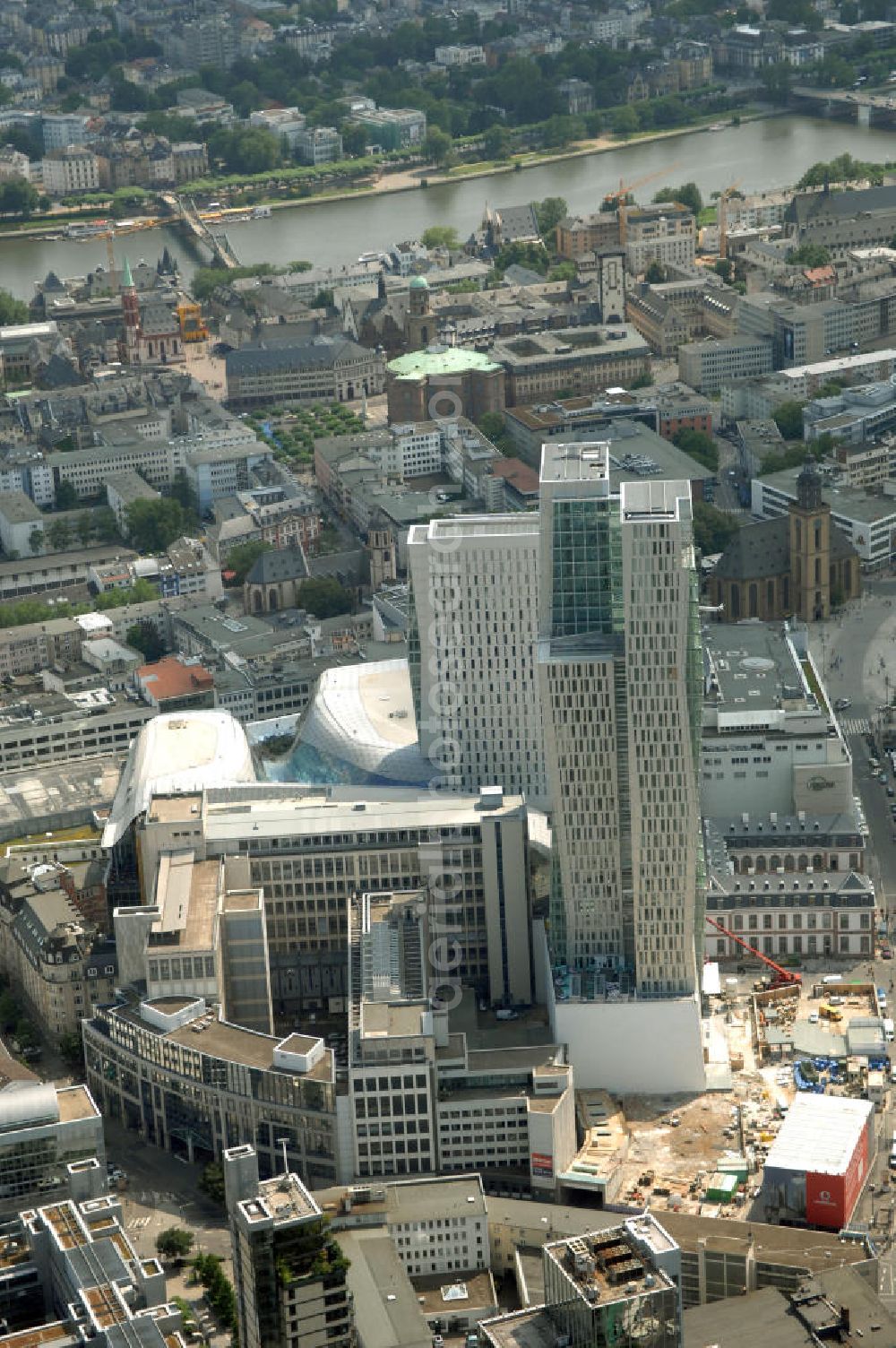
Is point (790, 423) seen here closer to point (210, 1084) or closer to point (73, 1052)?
point (73, 1052)

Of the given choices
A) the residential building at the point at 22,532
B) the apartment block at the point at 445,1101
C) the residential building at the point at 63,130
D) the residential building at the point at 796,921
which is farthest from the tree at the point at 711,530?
the residential building at the point at 63,130

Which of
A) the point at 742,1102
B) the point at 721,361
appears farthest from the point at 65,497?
the point at 742,1102

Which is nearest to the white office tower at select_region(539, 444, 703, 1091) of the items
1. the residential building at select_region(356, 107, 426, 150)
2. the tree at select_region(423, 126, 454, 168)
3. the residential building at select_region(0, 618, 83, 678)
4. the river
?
the residential building at select_region(0, 618, 83, 678)

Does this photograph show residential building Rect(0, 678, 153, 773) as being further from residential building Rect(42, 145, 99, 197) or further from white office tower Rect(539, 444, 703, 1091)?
residential building Rect(42, 145, 99, 197)

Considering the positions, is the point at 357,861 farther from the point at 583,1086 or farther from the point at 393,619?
the point at 393,619

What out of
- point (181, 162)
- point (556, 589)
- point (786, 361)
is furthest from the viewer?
point (181, 162)

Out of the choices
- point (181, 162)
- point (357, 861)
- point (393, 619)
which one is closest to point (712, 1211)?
point (357, 861)

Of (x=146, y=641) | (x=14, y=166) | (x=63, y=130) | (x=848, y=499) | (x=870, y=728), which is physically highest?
(x=63, y=130)
